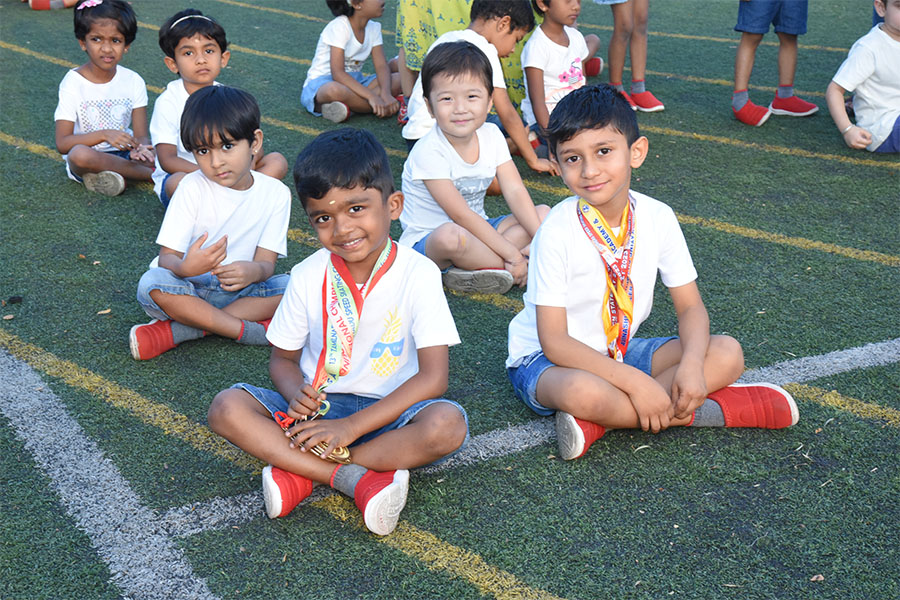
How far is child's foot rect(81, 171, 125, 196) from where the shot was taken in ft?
17.7

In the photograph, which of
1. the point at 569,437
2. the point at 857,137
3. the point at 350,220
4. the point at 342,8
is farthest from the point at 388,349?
the point at 342,8

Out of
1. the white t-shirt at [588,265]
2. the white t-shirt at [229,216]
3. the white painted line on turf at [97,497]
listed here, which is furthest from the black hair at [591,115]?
the white painted line on turf at [97,497]

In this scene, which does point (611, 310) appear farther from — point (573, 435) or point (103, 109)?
point (103, 109)

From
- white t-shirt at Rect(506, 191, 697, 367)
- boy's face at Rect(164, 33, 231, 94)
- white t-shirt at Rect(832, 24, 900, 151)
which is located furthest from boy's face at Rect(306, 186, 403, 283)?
white t-shirt at Rect(832, 24, 900, 151)

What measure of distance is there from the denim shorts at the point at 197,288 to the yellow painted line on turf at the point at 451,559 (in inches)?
54.8

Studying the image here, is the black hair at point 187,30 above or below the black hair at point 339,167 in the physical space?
above

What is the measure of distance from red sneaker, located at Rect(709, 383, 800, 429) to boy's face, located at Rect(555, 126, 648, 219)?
2.53 ft

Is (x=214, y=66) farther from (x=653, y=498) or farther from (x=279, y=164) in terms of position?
(x=653, y=498)

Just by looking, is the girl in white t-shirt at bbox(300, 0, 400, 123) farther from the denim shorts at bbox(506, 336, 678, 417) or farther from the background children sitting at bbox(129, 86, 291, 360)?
the denim shorts at bbox(506, 336, 678, 417)

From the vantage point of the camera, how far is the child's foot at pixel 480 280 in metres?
4.16

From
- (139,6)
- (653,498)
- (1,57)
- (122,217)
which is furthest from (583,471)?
(139,6)

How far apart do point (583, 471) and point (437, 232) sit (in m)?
1.68

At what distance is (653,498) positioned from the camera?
2.68 m

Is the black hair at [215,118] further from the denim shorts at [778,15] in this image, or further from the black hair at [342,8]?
the denim shorts at [778,15]
